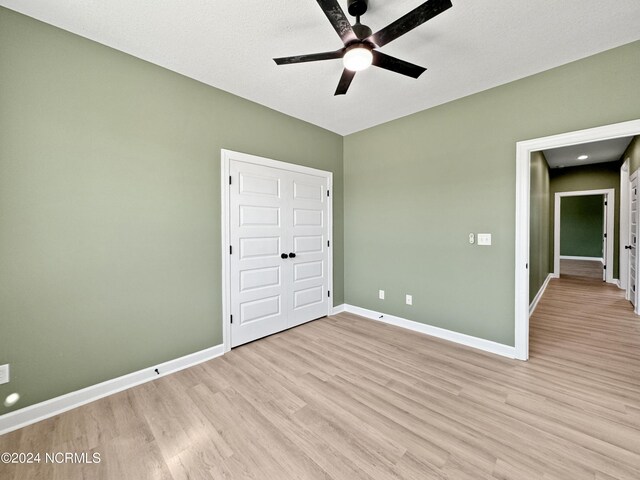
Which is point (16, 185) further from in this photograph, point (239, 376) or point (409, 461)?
point (409, 461)

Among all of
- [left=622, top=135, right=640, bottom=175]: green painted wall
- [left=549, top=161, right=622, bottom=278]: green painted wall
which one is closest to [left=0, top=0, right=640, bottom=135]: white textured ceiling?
[left=622, top=135, right=640, bottom=175]: green painted wall

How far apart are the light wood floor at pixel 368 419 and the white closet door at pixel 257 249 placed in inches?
15.5

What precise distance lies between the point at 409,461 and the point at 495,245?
7.39 feet

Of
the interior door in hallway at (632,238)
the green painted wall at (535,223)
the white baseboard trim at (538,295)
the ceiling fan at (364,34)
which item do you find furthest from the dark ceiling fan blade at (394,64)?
the interior door in hallway at (632,238)

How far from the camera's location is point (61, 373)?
196cm

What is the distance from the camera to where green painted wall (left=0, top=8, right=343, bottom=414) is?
181cm

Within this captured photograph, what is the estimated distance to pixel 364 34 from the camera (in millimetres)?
1696

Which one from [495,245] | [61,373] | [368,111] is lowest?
[61,373]

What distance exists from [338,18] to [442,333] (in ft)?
10.7

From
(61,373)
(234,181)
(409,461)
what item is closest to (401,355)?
(409,461)

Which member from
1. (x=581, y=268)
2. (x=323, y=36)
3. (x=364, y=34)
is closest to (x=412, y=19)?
(x=364, y=34)

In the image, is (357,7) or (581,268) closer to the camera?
(357,7)

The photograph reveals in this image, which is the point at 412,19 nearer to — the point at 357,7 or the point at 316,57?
the point at 357,7

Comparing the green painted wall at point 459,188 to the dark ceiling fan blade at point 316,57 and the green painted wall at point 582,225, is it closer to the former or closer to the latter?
the dark ceiling fan blade at point 316,57
